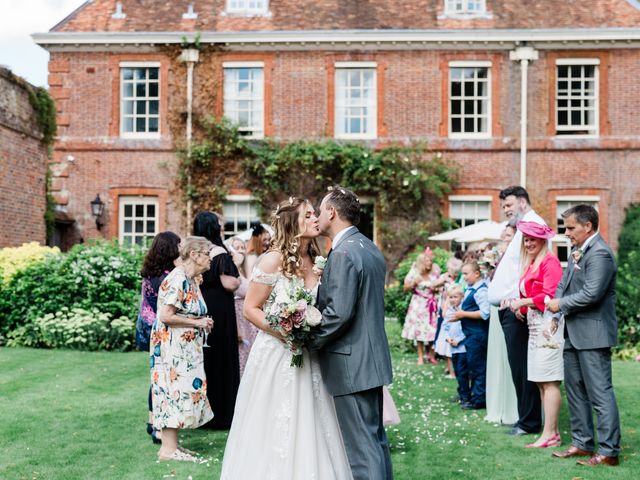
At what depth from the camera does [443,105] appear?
63.9 ft

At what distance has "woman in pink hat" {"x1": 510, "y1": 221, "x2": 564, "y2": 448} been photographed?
20.6 ft

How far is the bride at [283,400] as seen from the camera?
4371 millimetres

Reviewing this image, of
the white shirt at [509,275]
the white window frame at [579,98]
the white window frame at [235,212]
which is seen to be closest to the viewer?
the white shirt at [509,275]

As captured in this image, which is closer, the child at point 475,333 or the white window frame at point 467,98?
the child at point 475,333

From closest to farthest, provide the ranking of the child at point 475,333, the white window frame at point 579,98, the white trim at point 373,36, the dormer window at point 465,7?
1. the child at point 475,333
2. the white trim at point 373,36
3. the white window frame at point 579,98
4. the dormer window at point 465,7

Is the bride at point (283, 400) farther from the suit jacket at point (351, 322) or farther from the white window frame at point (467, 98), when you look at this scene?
the white window frame at point (467, 98)

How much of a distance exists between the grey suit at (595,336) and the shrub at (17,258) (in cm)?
1044

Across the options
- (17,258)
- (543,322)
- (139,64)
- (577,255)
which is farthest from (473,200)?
(577,255)

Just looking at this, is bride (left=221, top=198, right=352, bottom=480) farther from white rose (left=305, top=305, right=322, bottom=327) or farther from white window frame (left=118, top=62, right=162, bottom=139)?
white window frame (left=118, top=62, right=162, bottom=139)

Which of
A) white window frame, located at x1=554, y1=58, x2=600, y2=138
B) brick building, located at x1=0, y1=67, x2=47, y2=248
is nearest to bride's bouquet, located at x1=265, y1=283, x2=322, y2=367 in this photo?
brick building, located at x1=0, y1=67, x2=47, y2=248

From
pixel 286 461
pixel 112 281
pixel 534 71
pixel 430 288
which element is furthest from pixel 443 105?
pixel 286 461

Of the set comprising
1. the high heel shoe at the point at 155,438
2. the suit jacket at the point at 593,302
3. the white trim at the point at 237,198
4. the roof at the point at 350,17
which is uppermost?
the roof at the point at 350,17

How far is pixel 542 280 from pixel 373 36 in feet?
46.0

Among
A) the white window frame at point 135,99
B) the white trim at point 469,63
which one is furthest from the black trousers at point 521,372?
the white window frame at point 135,99
